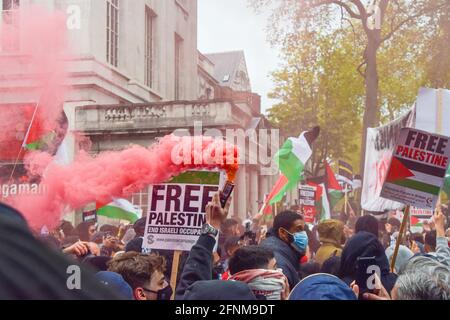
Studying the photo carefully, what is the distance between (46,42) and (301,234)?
596 cm

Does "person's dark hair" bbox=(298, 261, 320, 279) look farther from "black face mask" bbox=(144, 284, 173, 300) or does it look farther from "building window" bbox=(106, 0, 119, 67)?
"building window" bbox=(106, 0, 119, 67)

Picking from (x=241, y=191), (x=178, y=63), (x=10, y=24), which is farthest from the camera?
(x=178, y=63)

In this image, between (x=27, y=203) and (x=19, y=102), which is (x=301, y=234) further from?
(x=19, y=102)

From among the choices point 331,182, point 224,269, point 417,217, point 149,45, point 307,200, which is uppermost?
point 149,45

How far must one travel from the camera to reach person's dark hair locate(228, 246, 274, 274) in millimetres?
3594

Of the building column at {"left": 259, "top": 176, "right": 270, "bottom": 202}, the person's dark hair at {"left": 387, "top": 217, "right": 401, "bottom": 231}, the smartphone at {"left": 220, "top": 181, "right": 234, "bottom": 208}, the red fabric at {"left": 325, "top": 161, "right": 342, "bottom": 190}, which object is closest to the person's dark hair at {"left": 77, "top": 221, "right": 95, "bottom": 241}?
the smartphone at {"left": 220, "top": 181, "right": 234, "bottom": 208}

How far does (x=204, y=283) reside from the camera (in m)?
2.60

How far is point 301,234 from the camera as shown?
5.00 metres

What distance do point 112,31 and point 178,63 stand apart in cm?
200

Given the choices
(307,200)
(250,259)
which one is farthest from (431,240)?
(307,200)

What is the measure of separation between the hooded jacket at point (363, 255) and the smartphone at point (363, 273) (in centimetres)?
50

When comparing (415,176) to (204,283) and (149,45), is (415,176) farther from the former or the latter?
(149,45)

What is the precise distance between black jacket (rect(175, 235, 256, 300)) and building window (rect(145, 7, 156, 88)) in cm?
1226

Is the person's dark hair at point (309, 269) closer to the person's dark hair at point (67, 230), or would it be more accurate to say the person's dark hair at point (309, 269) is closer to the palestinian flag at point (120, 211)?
the person's dark hair at point (67, 230)
